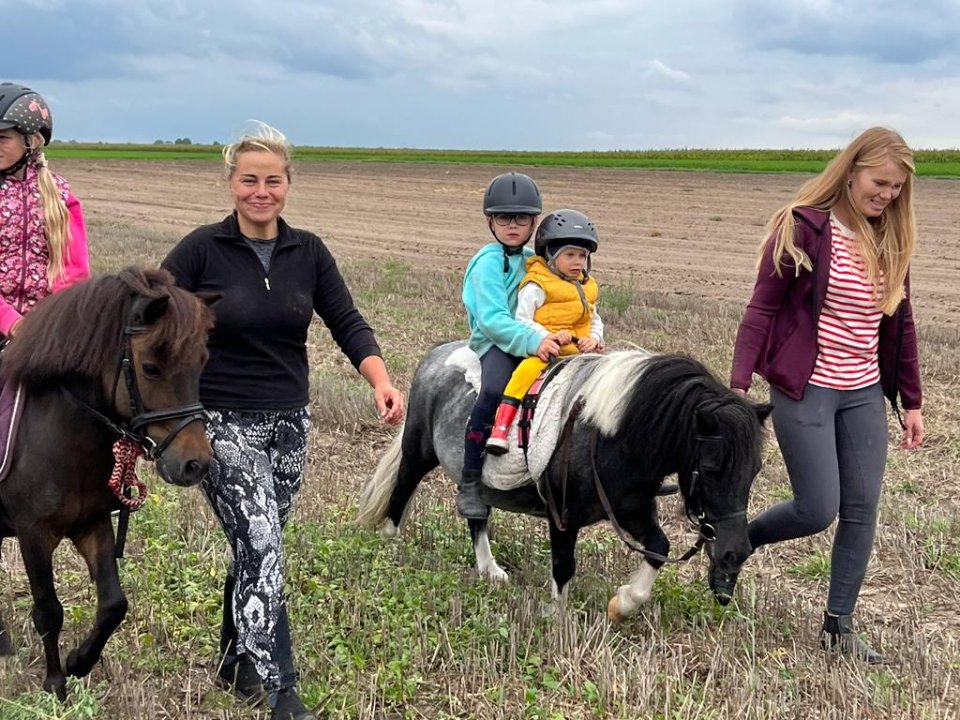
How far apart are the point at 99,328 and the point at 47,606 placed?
49.0 inches

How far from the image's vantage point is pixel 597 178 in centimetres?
4206

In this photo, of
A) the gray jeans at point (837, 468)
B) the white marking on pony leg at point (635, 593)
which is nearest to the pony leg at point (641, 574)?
the white marking on pony leg at point (635, 593)

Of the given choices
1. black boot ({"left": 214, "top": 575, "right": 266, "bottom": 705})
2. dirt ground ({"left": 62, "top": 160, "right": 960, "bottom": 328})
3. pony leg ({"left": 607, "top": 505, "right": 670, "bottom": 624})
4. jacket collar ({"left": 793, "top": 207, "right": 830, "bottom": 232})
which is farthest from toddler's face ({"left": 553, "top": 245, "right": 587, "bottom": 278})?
dirt ground ({"left": 62, "top": 160, "right": 960, "bottom": 328})

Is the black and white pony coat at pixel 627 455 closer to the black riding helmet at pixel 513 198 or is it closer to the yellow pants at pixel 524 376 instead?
the yellow pants at pixel 524 376

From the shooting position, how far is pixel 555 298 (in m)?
5.52

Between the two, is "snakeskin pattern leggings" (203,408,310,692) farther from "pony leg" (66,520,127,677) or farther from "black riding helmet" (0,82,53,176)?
"black riding helmet" (0,82,53,176)

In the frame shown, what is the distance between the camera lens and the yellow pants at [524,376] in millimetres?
5422

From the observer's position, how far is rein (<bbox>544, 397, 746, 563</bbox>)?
4.70 meters

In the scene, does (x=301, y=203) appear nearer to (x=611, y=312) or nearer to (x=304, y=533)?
(x=611, y=312)

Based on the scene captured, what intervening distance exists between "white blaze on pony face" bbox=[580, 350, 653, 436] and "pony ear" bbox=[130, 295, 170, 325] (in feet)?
7.32

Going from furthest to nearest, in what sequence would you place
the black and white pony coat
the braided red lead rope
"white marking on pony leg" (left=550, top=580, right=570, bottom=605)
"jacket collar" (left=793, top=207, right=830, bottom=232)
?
"white marking on pony leg" (left=550, top=580, right=570, bottom=605) < "jacket collar" (left=793, top=207, right=830, bottom=232) < the black and white pony coat < the braided red lead rope

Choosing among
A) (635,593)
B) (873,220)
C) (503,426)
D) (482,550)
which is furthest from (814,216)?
(482,550)

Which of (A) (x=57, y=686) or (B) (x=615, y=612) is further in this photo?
(B) (x=615, y=612)

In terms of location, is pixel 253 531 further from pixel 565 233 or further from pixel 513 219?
pixel 513 219
